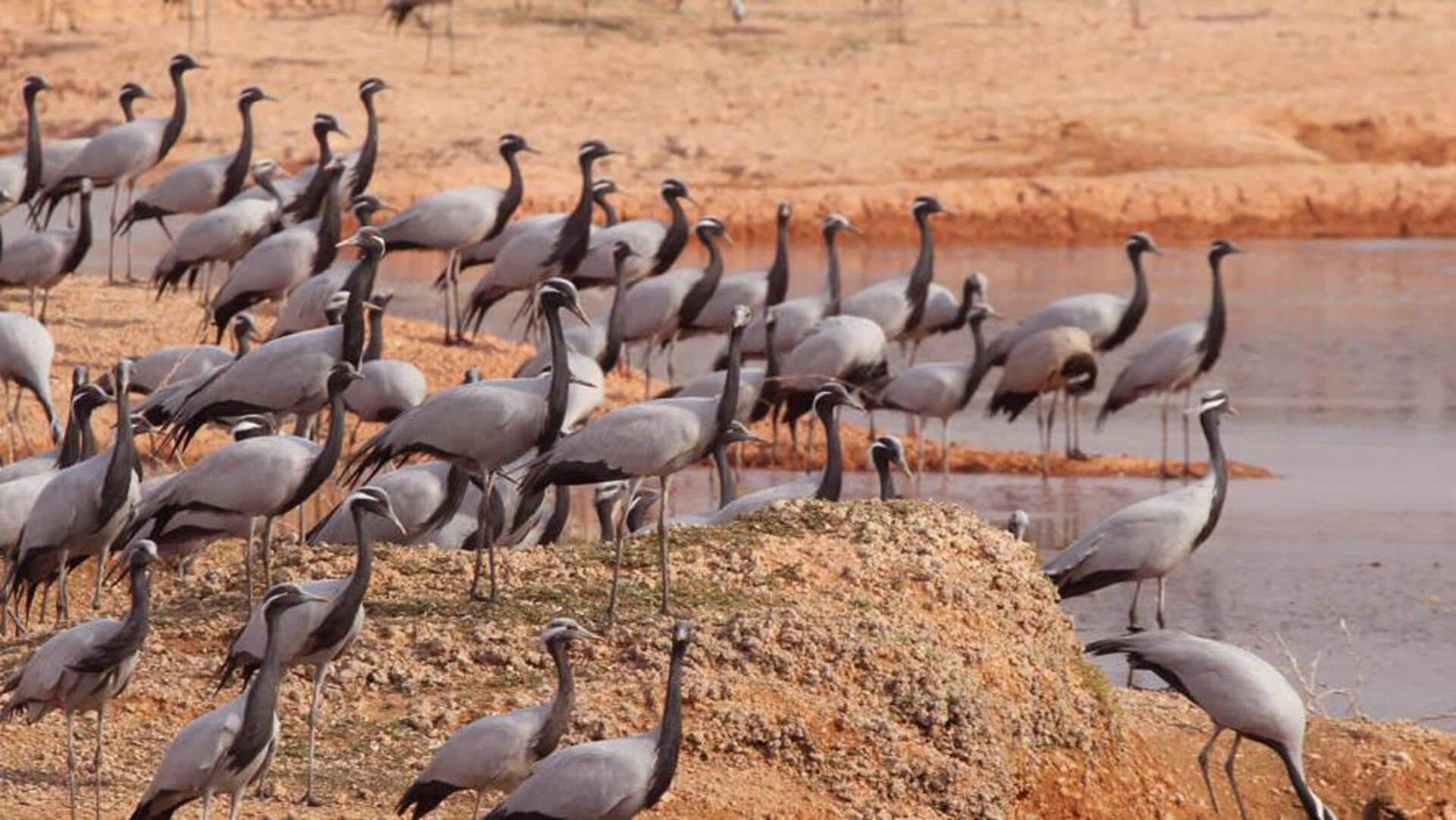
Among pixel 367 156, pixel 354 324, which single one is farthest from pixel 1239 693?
pixel 367 156

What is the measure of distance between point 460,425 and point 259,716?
2.62 meters

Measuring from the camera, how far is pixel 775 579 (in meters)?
9.84

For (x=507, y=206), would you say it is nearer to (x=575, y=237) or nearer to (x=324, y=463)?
(x=575, y=237)

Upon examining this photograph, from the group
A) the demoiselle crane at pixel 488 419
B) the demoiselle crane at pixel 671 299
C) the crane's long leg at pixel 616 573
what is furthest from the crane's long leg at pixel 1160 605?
the demoiselle crane at pixel 671 299

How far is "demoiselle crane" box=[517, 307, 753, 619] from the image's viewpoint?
386 inches

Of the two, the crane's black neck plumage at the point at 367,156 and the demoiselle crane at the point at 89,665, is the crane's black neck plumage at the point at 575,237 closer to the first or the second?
the crane's black neck plumage at the point at 367,156

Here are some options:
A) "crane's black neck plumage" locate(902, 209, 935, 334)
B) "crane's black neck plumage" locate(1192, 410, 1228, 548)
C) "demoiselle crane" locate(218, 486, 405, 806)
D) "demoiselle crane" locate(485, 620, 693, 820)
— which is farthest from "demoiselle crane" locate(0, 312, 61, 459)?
"demoiselle crane" locate(485, 620, 693, 820)

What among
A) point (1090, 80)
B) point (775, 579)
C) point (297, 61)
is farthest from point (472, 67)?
point (775, 579)

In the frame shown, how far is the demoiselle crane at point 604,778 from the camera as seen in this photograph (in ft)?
24.7

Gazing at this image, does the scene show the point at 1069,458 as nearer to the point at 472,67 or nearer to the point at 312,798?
the point at 312,798

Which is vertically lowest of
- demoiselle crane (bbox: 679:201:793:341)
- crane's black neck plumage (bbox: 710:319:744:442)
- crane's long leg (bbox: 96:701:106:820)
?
demoiselle crane (bbox: 679:201:793:341)

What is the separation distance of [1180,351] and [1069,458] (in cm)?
108

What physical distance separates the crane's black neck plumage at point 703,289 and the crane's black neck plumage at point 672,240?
1.71ft

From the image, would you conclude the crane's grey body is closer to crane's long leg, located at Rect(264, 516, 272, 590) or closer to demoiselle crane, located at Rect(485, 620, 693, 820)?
crane's long leg, located at Rect(264, 516, 272, 590)
